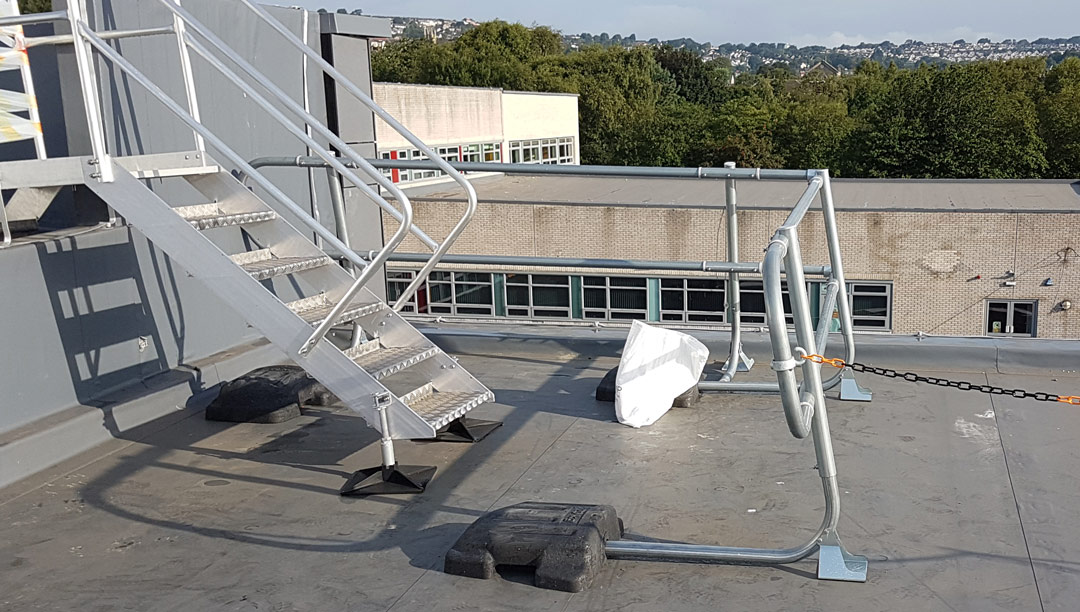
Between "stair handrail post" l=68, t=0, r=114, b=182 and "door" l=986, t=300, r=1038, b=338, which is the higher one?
"stair handrail post" l=68, t=0, r=114, b=182

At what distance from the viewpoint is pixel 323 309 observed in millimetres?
5543

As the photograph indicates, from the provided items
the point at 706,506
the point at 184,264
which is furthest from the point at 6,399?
the point at 706,506

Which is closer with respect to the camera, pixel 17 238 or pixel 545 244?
pixel 17 238

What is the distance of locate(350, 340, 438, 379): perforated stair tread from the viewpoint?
5137mm

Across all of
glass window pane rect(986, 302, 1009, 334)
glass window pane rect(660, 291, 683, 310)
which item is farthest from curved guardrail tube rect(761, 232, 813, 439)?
glass window pane rect(986, 302, 1009, 334)

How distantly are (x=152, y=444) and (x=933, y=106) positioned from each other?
183ft

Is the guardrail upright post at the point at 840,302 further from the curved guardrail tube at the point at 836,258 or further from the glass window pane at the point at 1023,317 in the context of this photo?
the glass window pane at the point at 1023,317

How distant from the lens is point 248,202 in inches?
237

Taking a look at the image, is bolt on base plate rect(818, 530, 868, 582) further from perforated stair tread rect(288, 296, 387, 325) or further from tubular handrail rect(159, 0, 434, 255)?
perforated stair tread rect(288, 296, 387, 325)

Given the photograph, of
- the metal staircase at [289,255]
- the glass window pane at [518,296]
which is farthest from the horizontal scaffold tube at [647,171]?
the glass window pane at [518,296]

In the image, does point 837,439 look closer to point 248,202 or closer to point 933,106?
point 248,202

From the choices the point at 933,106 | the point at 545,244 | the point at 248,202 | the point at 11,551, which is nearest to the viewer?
the point at 11,551

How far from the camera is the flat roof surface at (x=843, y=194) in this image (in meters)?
34.8

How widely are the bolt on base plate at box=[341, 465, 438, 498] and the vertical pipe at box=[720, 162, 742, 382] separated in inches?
93.8
